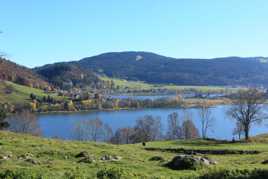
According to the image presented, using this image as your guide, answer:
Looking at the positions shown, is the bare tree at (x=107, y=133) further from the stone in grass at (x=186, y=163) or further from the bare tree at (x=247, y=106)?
the stone in grass at (x=186, y=163)

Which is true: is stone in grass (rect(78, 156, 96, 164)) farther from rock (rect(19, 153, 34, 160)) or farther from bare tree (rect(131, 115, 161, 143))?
bare tree (rect(131, 115, 161, 143))

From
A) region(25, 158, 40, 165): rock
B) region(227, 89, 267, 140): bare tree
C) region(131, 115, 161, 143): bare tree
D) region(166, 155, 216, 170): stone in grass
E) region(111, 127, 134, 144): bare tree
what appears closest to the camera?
region(166, 155, 216, 170): stone in grass

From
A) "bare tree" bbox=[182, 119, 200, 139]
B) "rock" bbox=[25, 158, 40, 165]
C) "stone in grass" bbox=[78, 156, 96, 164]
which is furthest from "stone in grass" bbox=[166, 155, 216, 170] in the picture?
"bare tree" bbox=[182, 119, 200, 139]

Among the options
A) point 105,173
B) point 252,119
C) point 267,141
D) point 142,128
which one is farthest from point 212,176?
point 142,128

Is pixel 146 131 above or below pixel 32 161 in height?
below

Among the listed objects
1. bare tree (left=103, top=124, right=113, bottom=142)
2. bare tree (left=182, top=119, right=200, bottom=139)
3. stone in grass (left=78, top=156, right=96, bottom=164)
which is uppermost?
stone in grass (left=78, top=156, right=96, bottom=164)

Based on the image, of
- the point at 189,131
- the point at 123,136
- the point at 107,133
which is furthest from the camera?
the point at 107,133

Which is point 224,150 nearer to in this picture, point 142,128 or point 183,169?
point 183,169

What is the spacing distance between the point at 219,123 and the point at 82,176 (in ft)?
464

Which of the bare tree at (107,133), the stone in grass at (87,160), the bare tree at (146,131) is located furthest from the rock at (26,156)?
the bare tree at (107,133)

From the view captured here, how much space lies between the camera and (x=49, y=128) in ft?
485

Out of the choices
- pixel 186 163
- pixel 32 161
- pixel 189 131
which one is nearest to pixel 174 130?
pixel 189 131

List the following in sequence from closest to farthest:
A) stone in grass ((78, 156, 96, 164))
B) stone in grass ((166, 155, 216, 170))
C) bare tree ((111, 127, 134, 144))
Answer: stone in grass ((166, 155, 216, 170)) < stone in grass ((78, 156, 96, 164)) < bare tree ((111, 127, 134, 144))

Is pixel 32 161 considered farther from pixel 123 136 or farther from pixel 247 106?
pixel 123 136
